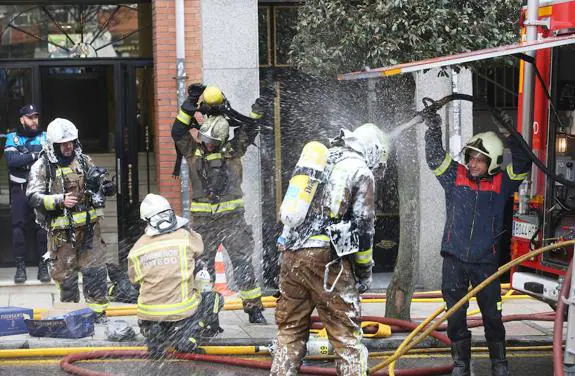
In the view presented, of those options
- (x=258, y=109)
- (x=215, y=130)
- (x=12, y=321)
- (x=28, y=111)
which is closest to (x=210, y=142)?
(x=215, y=130)

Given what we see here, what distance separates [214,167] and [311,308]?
2872 mm

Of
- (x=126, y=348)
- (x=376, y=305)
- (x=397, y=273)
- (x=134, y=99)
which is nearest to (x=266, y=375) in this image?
(x=126, y=348)

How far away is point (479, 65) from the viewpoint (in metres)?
8.90

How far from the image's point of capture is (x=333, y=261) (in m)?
6.39

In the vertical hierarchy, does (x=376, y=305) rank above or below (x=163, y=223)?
below

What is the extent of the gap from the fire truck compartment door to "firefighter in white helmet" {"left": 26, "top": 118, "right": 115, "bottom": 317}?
11.5 feet

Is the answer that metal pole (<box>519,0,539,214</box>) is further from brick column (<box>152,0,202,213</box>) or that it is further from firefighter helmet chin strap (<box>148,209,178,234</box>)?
brick column (<box>152,0,202,213</box>)

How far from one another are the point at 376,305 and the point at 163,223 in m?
3.22

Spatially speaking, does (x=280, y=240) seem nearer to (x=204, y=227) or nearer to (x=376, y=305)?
(x=204, y=227)

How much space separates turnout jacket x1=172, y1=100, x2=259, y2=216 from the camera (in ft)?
30.0

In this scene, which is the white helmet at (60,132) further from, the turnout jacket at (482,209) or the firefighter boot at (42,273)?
the turnout jacket at (482,209)

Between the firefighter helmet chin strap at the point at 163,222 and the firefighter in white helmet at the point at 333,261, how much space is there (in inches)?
54.5

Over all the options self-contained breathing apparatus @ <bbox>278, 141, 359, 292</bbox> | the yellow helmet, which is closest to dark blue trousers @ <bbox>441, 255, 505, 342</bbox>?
self-contained breathing apparatus @ <bbox>278, 141, 359, 292</bbox>

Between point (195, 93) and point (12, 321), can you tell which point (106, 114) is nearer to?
point (195, 93)
